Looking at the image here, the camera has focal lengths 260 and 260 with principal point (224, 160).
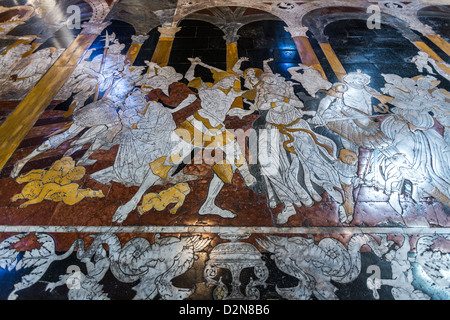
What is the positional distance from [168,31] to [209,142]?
11.6ft

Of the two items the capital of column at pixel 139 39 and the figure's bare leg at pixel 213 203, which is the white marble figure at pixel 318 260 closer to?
the figure's bare leg at pixel 213 203

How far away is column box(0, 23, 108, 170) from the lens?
3.86 metres

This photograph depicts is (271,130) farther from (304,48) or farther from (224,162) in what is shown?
(304,48)

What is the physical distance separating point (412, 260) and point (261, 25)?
5463 millimetres

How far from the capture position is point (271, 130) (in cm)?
393

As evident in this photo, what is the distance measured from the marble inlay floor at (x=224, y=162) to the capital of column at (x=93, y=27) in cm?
5

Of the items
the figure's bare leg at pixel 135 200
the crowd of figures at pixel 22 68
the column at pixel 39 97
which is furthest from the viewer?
the crowd of figures at pixel 22 68

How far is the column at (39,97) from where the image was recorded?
3861 mm

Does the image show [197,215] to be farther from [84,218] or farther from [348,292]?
[348,292]

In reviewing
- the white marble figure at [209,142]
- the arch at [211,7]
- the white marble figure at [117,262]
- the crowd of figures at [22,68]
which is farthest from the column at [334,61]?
the crowd of figures at [22,68]

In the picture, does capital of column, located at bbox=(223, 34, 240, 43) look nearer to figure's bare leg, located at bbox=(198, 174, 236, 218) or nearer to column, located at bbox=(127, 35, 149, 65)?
column, located at bbox=(127, 35, 149, 65)

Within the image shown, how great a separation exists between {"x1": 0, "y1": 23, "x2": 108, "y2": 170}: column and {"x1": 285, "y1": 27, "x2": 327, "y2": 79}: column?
441cm

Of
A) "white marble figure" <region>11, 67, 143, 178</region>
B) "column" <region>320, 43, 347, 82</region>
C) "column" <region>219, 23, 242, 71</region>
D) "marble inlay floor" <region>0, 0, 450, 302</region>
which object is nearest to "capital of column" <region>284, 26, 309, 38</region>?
"marble inlay floor" <region>0, 0, 450, 302</region>
